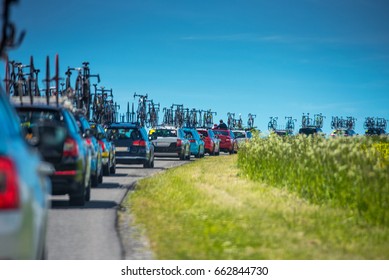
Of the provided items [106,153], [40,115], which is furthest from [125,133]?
[40,115]

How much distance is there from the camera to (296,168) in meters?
17.5

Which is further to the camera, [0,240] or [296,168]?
[296,168]

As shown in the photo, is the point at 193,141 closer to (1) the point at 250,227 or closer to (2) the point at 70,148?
(2) the point at 70,148

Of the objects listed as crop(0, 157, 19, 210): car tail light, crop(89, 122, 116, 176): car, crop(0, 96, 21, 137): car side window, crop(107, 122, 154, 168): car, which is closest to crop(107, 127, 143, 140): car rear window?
crop(107, 122, 154, 168): car

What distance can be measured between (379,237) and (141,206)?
580cm

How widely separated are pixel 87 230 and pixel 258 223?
7.83ft

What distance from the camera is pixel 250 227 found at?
454 inches

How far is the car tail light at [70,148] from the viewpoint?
46.9ft

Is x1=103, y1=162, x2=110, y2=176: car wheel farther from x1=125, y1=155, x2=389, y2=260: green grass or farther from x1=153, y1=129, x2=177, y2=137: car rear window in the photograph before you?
x1=153, y1=129, x2=177, y2=137: car rear window

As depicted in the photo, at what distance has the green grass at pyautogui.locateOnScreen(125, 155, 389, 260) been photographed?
30.9 ft

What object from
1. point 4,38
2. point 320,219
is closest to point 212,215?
point 320,219

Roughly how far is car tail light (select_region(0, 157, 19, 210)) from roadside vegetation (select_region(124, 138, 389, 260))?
4.56 meters
